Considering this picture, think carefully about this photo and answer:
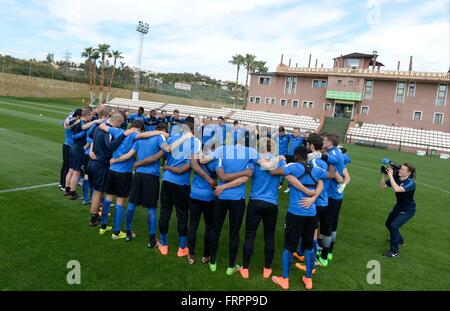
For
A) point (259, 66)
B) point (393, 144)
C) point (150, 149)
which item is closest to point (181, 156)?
point (150, 149)

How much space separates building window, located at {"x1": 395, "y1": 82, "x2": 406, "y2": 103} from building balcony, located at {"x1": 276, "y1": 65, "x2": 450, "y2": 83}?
98 centimetres

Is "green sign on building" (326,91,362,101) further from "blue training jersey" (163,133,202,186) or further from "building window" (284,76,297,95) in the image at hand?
"blue training jersey" (163,133,202,186)

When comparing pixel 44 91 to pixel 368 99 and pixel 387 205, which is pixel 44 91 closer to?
pixel 368 99

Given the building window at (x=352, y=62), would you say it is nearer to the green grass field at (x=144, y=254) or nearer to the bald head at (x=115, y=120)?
the green grass field at (x=144, y=254)

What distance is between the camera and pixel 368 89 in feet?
148

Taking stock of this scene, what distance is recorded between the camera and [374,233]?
299 inches

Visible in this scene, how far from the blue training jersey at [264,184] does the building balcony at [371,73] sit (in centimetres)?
4431

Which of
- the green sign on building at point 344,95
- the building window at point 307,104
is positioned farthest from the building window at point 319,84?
the building window at point 307,104

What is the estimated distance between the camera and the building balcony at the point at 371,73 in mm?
40688

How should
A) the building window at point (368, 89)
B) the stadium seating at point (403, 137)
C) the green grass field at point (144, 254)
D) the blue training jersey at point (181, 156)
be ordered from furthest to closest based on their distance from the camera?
the building window at point (368, 89) → the stadium seating at point (403, 137) → the blue training jersey at point (181, 156) → the green grass field at point (144, 254)

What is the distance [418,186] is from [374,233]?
7.76 metres

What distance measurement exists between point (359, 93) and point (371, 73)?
2.91 meters

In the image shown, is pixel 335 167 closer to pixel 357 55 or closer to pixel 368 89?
pixel 368 89

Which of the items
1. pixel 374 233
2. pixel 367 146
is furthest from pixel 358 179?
pixel 367 146
